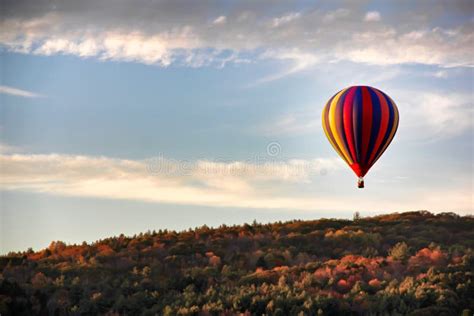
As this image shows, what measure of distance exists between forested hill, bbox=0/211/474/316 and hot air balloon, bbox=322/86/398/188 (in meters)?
4.15

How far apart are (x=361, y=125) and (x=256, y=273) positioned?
1345 cm

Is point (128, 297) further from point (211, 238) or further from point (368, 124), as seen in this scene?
point (368, 124)

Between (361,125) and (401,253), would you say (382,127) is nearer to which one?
(361,125)

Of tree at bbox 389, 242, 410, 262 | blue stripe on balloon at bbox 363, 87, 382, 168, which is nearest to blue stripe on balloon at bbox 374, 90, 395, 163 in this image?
blue stripe on balloon at bbox 363, 87, 382, 168

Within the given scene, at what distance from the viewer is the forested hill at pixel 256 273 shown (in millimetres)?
24781

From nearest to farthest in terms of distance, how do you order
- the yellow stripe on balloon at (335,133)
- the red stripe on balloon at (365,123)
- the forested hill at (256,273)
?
1. the forested hill at (256,273)
2. the red stripe on balloon at (365,123)
3. the yellow stripe on balloon at (335,133)

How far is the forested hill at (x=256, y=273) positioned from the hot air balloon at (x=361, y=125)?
415 cm

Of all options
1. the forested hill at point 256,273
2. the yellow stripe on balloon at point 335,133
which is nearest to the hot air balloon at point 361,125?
the yellow stripe on balloon at point 335,133

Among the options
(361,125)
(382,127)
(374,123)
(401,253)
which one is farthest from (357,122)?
(401,253)

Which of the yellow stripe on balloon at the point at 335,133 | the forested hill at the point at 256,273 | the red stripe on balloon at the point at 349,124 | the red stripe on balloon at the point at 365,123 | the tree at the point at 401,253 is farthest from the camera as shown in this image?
the yellow stripe on balloon at the point at 335,133

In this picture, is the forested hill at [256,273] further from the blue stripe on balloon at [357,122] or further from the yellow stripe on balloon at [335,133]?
the blue stripe on balloon at [357,122]

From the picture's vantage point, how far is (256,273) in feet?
97.9

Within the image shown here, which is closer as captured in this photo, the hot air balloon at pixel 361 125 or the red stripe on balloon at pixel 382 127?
the hot air balloon at pixel 361 125

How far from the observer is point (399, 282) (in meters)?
28.0
